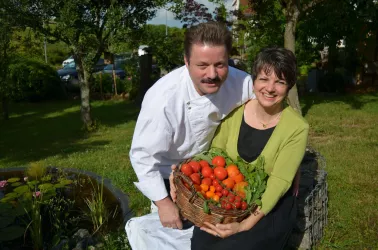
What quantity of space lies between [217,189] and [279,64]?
86 cm

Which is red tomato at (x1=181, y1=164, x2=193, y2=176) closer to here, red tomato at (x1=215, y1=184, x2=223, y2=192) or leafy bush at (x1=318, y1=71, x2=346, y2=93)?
red tomato at (x1=215, y1=184, x2=223, y2=192)

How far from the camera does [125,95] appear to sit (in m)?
17.1

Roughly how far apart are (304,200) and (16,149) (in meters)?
6.55

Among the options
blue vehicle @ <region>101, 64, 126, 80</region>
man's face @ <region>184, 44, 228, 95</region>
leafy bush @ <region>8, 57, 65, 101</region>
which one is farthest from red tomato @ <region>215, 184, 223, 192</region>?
blue vehicle @ <region>101, 64, 126, 80</region>

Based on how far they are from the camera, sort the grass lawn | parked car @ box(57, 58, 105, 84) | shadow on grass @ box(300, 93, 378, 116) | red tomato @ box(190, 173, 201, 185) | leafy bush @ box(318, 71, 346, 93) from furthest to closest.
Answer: parked car @ box(57, 58, 105, 84), leafy bush @ box(318, 71, 346, 93), shadow on grass @ box(300, 93, 378, 116), the grass lawn, red tomato @ box(190, 173, 201, 185)

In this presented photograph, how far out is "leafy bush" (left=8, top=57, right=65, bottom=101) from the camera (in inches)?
642

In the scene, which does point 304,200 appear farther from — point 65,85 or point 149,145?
point 65,85

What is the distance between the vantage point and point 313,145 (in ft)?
24.1

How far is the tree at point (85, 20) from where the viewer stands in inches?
363

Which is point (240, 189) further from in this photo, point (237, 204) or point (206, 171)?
point (206, 171)

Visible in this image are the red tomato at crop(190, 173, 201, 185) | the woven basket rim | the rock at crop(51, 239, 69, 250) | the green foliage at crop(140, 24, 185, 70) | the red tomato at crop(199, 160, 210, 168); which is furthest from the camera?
the green foliage at crop(140, 24, 185, 70)

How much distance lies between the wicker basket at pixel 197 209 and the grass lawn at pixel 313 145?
1.63 metres

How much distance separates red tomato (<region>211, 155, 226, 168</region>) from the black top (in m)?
0.19

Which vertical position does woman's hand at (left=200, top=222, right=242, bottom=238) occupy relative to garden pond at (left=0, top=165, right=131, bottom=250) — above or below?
above
